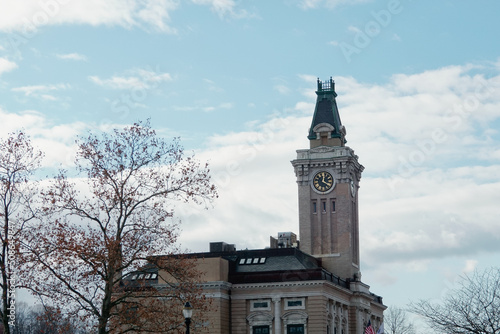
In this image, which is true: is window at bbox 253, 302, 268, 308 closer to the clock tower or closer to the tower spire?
the clock tower

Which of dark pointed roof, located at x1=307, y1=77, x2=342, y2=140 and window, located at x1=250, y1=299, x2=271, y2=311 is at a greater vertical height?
dark pointed roof, located at x1=307, y1=77, x2=342, y2=140

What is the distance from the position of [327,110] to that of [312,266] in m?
23.9

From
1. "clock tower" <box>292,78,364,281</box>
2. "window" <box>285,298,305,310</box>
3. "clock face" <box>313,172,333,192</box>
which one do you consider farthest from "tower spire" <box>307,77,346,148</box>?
"window" <box>285,298,305,310</box>

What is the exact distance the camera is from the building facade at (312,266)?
A: 9356 centimetres

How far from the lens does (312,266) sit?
102 metres

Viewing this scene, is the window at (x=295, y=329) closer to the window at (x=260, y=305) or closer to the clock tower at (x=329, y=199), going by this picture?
the window at (x=260, y=305)

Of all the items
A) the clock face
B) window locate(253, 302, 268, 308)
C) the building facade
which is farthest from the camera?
the clock face

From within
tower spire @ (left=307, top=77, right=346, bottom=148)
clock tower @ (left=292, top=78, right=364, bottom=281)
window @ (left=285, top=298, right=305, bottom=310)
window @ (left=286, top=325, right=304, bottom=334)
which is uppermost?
tower spire @ (left=307, top=77, right=346, bottom=148)

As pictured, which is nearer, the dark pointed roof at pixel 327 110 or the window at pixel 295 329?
the window at pixel 295 329

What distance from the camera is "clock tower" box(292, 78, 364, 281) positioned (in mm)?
108688

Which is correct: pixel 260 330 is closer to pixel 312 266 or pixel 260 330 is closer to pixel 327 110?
pixel 312 266

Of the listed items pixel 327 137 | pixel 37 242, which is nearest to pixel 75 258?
pixel 37 242

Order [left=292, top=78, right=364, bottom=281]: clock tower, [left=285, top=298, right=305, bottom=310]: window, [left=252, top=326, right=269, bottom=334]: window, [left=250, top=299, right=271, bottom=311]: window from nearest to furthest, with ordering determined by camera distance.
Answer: [left=285, top=298, right=305, bottom=310]: window
[left=252, top=326, right=269, bottom=334]: window
[left=250, top=299, right=271, bottom=311]: window
[left=292, top=78, right=364, bottom=281]: clock tower

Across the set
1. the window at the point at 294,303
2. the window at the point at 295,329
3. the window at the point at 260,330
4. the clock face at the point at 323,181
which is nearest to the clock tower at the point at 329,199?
the clock face at the point at 323,181
